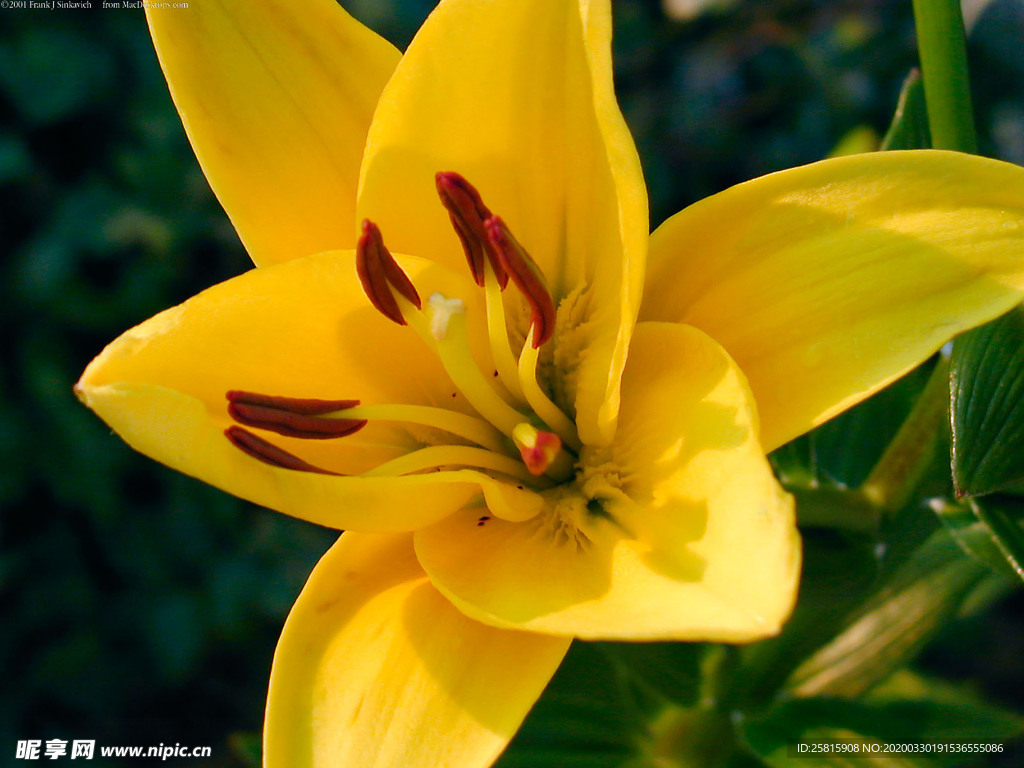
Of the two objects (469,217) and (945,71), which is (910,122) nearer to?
(945,71)

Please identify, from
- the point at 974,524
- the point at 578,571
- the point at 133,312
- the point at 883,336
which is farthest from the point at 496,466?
the point at 133,312

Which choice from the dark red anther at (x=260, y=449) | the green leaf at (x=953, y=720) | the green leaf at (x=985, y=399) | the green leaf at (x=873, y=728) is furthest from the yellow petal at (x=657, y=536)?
the green leaf at (x=953, y=720)

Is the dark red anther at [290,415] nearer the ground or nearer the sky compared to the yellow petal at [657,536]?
nearer the sky

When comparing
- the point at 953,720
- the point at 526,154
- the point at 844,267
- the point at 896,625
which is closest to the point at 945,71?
the point at 844,267

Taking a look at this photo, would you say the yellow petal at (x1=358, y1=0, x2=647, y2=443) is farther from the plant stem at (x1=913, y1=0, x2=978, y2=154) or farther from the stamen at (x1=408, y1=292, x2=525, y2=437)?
the plant stem at (x1=913, y1=0, x2=978, y2=154)

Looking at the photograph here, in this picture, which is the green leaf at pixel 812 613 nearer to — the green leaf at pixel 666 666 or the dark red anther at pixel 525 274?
the green leaf at pixel 666 666

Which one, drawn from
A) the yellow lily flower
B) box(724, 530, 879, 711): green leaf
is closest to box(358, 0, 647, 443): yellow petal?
the yellow lily flower

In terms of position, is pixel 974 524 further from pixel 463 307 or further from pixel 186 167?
pixel 186 167

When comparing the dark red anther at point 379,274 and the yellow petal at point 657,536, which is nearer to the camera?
the yellow petal at point 657,536
